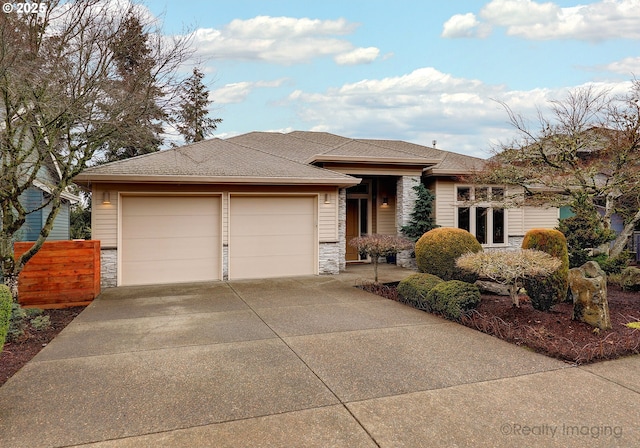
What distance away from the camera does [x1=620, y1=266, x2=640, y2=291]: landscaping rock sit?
7.90 m

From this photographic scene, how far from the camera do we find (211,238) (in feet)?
31.8

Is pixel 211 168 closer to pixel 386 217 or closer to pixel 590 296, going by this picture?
pixel 386 217

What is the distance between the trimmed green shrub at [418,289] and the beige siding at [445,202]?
513 cm

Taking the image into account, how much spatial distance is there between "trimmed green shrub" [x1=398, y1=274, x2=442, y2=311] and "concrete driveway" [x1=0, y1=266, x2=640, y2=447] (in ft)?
2.86

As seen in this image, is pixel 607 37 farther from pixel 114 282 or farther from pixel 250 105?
pixel 114 282

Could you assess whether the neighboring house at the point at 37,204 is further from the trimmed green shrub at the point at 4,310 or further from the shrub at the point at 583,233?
the shrub at the point at 583,233

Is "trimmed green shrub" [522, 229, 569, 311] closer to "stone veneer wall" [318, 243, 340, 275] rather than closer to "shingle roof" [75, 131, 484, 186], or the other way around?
"shingle roof" [75, 131, 484, 186]

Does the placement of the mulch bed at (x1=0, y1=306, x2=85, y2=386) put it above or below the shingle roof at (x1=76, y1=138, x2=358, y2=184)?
below

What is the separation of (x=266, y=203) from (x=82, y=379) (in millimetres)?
6780

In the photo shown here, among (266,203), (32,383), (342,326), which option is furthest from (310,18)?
(32,383)

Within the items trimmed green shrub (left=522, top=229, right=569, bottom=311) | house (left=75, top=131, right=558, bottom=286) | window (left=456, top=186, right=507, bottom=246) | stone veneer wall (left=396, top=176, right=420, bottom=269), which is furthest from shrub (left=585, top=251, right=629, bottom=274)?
stone veneer wall (left=396, top=176, right=420, bottom=269)

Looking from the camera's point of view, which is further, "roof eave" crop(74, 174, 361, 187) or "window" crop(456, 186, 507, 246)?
"window" crop(456, 186, 507, 246)

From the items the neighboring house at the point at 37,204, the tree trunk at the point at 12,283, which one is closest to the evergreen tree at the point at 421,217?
the tree trunk at the point at 12,283

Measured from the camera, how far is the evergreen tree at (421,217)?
38.3 feet
